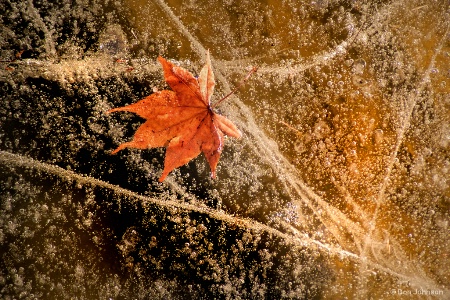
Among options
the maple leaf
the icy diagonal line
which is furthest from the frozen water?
the maple leaf

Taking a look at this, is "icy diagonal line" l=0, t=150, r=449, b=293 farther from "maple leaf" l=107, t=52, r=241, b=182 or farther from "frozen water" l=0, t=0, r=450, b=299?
"maple leaf" l=107, t=52, r=241, b=182

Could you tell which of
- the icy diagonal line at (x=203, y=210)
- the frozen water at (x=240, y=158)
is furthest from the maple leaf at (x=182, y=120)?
the icy diagonal line at (x=203, y=210)

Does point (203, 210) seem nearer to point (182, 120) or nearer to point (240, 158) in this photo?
point (240, 158)

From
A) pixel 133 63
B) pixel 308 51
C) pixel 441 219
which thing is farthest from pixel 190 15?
pixel 441 219

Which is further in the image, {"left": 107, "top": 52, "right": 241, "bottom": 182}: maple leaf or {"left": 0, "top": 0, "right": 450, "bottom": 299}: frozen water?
{"left": 0, "top": 0, "right": 450, "bottom": 299}: frozen water

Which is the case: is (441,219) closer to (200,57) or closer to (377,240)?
(377,240)

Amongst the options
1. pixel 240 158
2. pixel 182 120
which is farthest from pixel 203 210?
pixel 182 120
